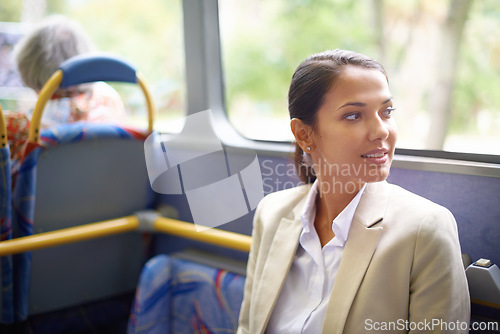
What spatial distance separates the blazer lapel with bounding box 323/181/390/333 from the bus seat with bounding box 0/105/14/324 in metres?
1.24

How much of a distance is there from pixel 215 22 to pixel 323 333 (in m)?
1.63

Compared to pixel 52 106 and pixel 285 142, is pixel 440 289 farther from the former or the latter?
pixel 52 106

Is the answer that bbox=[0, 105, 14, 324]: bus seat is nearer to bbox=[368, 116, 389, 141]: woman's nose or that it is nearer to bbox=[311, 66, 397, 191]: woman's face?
bbox=[311, 66, 397, 191]: woman's face

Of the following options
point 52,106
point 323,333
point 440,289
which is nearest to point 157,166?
point 52,106

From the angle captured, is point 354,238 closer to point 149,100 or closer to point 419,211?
point 419,211

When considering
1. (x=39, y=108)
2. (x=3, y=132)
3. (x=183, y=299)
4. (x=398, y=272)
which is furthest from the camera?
(x=183, y=299)

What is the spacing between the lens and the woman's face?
3.79ft

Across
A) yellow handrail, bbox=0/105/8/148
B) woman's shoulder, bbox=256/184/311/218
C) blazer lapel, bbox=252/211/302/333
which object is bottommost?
blazer lapel, bbox=252/211/302/333

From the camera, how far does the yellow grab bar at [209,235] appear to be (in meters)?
1.74

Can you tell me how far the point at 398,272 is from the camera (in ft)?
3.67

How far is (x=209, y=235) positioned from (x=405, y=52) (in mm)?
7010

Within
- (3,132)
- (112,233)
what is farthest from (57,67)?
(112,233)

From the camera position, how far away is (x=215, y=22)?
231 centimetres

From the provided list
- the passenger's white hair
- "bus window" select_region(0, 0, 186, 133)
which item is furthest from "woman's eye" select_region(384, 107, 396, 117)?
"bus window" select_region(0, 0, 186, 133)
